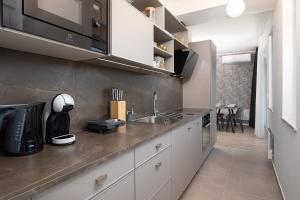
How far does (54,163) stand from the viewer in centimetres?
79

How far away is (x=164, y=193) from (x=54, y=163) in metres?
1.04

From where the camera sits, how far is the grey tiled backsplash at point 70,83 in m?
1.04

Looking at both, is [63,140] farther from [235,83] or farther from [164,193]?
[235,83]

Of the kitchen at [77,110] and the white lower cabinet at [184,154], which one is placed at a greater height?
the kitchen at [77,110]

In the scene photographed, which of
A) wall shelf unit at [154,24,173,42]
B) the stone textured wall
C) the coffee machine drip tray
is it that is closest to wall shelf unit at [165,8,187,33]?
wall shelf unit at [154,24,173,42]

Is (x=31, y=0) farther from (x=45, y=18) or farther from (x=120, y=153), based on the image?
(x=120, y=153)

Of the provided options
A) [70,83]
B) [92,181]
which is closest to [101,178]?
[92,181]

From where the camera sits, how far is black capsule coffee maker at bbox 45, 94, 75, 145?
108cm

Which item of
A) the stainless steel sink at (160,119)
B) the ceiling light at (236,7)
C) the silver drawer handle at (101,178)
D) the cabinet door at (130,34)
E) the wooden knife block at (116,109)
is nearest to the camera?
the silver drawer handle at (101,178)

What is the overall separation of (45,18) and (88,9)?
0.98 ft

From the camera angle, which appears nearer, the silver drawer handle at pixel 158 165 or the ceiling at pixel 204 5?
the silver drawer handle at pixel 158 165


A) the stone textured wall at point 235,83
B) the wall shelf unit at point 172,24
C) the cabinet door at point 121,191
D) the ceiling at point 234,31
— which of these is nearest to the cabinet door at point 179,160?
the cabinet door at point 121,191

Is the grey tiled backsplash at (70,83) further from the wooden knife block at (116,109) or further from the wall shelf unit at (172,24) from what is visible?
the wall shelf unit at (172,24)

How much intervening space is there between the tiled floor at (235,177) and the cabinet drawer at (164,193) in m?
0.52
